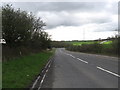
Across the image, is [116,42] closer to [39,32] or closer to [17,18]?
[17,18]

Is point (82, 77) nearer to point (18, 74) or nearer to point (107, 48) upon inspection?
point (18, 74)

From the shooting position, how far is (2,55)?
84.4 ft

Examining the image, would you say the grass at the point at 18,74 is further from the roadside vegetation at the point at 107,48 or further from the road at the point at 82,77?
the roadside vegetation at the point at 107,48

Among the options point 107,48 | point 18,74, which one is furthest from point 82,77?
point 107,48

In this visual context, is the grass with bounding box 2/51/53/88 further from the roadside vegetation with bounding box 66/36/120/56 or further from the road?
the roadside vegetation with bounding box 66/36/120/56

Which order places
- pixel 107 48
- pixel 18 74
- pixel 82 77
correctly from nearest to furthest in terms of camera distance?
pixel 82 77 < pixel 18 74 < pixel 107 48

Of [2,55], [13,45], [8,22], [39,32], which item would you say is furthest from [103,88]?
[39,32]

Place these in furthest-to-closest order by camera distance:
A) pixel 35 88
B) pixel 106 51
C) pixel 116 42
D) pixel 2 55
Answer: pixel 106 51 < pixel 116 42 < pixel 2 55 < pixel 35 88

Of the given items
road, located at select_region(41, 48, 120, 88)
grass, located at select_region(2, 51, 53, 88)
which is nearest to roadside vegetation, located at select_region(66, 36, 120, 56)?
road, located at select_region(41, 48, 120, 88)

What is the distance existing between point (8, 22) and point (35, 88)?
2212 cm

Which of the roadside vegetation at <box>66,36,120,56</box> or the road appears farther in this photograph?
the roadside vegetation at <box>66,36,120,56</box>

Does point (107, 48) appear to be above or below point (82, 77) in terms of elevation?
above

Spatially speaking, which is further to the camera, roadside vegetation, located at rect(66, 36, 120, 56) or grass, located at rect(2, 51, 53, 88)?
roadside vegetation, located at rect(66, 36, 120, 56)

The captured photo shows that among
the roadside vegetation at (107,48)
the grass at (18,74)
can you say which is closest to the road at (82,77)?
the grass at (18,74)
